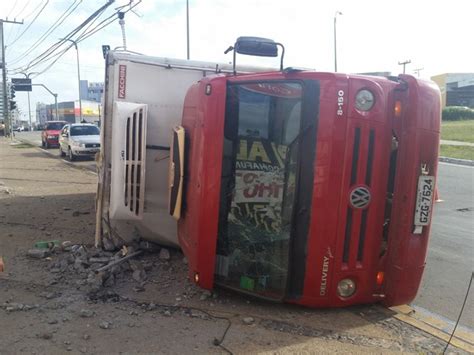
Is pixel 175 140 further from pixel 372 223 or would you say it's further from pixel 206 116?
pixel 372 223

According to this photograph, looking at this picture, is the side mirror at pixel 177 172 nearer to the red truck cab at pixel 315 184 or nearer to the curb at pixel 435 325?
the red truck cab at pixel 315 184

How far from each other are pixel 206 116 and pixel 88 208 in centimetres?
564

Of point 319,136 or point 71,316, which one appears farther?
point 71,316

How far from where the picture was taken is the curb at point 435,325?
12.2 ft

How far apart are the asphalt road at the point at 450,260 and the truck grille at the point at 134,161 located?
9.77 ft

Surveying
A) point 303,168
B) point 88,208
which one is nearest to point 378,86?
point 303,168

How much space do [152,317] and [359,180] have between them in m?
1.95

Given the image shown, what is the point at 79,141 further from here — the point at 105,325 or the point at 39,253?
the point at 105,325

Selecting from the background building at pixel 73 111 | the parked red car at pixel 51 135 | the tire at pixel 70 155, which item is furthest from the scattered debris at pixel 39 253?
the background building at pixel 73 111

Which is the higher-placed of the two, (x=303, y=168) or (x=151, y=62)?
(x=151, y=62)

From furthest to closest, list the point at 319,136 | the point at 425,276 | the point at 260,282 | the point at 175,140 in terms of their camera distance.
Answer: the point at 425,276
the point at 175,140
the point at 260,282
the point at 319,136

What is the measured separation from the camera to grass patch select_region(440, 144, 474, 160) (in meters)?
18.9

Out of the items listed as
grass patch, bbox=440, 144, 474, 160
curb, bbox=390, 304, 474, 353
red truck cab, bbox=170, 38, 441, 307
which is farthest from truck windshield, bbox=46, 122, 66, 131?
curb, bbox=390, 304, 474, 353

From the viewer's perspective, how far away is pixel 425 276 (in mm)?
5363
